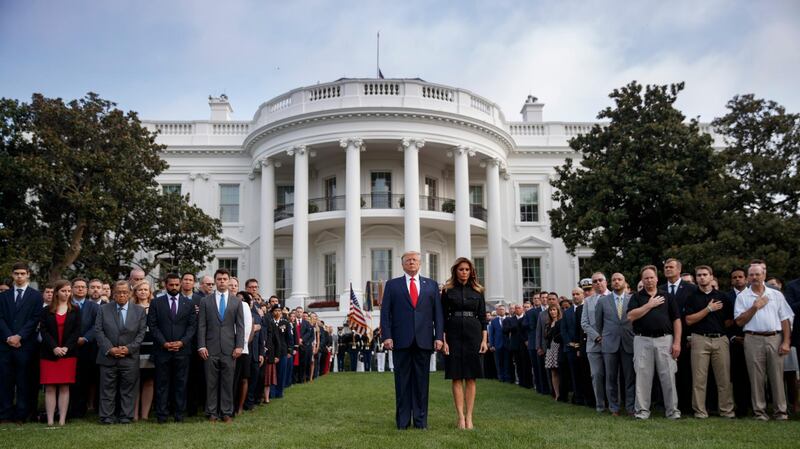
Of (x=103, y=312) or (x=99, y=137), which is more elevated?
(x=99, y=137)

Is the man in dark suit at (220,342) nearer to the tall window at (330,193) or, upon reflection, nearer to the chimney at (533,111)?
the tall window at (330,193)

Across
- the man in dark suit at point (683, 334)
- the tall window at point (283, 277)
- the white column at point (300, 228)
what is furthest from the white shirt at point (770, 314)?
the tall window at point (283, 277)

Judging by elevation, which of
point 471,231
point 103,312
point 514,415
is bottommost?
point 514,415

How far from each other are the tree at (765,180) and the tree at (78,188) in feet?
63.9

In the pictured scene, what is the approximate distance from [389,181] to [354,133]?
145 inches

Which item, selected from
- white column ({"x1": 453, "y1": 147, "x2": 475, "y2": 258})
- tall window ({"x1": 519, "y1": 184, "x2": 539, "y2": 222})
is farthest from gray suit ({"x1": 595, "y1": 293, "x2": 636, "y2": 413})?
tall window ({"x1": 519, "y1": 184, "x2": 539, "y2": 222})

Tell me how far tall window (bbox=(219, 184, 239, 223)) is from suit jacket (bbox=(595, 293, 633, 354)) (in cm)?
2714

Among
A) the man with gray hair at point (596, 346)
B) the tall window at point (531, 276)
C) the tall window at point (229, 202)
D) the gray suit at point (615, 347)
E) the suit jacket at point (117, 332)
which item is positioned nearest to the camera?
the suit jacket at point (117, 332)

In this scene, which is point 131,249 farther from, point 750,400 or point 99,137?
point 750,400

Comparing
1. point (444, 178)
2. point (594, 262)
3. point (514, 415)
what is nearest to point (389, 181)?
point (444, 178)

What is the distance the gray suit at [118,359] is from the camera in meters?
9.36

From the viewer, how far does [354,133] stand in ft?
101

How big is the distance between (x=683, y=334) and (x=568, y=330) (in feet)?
8.77

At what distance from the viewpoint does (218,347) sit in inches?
376
